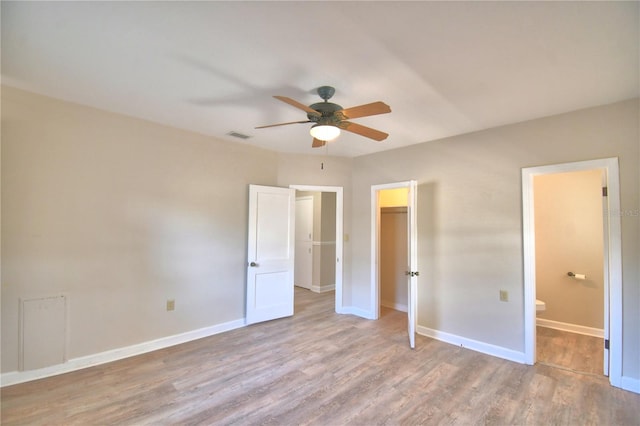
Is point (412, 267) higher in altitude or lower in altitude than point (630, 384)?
higher

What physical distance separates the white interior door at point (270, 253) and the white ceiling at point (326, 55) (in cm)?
155

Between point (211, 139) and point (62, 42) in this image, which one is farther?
point (211, 139)

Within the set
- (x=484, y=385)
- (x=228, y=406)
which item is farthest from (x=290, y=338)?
(x=484, y=385)

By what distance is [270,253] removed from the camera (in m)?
4.25

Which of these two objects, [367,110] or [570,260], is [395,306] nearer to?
[570,260]

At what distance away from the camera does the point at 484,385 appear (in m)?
2.61

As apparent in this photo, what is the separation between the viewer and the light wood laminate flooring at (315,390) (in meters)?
2.13

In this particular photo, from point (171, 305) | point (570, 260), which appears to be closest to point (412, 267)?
point (570, 260)

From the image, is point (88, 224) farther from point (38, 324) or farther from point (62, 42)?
point (62, 42)

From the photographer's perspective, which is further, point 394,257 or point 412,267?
point 394,257

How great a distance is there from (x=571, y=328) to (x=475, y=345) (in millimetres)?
1724

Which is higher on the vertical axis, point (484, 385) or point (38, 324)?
point (38, 324)

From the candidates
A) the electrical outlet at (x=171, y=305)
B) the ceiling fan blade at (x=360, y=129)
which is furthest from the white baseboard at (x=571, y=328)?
the electrical outlet at (x=171, y=305)

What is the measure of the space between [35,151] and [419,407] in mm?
4026
